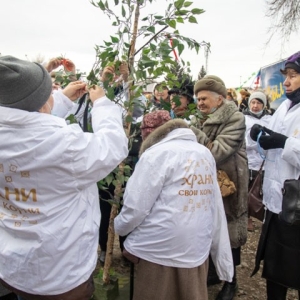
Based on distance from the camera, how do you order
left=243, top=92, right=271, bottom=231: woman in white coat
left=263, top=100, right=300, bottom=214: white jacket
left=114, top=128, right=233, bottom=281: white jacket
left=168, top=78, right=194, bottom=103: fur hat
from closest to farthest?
1. left=114, top=128, right=233, bottom=281: white jacket
2. left=263, top=100, right=300, bottom=214: white jacket
3. left=168, top=78, right=194, bottom=103: fur hat
4. left=243, top=92, right=271, bottom=231: woman in white coat

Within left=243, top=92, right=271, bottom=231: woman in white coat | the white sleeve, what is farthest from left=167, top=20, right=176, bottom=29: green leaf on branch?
left=243, top=92, right=271, bottom=231: woman in white coat

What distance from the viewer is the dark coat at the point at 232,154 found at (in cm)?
264

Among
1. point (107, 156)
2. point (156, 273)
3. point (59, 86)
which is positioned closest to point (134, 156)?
point (59, 86)

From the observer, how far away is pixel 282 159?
7.55ft

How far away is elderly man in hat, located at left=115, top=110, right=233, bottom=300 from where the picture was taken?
184 cm

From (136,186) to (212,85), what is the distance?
1294 mm

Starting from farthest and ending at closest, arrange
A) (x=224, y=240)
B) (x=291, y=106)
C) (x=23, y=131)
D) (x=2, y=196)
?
(x=291, y=106) < (x=224, y=240) < (x=2, y=196) < (x=23, y=131)

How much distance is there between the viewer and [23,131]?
4.36 feet

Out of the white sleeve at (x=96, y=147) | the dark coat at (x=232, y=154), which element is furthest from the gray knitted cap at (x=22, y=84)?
the dark coat at (x=232, y=154)

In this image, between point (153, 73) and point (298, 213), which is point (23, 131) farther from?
point (298, 213)

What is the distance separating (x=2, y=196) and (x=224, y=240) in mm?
1418

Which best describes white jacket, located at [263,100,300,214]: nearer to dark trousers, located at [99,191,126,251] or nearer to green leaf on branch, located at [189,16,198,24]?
green leaf on branch, located at [189,16,198,24]

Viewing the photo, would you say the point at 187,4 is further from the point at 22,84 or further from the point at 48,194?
the point at 48,194

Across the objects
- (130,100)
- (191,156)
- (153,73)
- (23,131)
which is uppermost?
(153,73)
